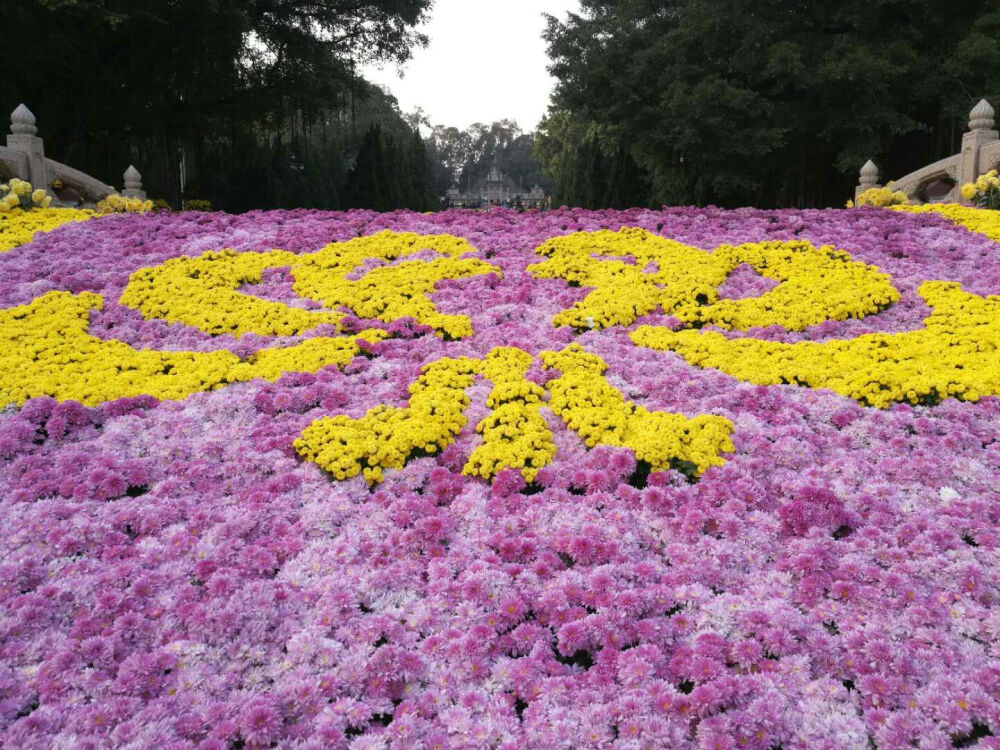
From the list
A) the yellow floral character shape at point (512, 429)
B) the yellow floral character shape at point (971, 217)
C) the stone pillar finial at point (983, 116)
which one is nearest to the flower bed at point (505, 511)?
the yellow floral character shape at point (512, 429)

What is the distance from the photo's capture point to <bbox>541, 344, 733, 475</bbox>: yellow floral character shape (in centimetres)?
419

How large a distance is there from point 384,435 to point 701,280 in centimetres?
427

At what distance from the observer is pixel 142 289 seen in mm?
7512

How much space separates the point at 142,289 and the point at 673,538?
21.2 feet

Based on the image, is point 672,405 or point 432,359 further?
point 432,359

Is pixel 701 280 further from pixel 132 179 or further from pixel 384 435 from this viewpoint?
pixel 132 179

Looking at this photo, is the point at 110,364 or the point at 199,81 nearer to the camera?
the point at 110,364

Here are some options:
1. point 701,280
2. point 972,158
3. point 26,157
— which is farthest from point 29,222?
point 972,158

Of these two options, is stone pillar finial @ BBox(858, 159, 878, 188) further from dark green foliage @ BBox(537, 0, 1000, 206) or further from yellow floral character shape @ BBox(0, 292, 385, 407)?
yellow floral character shape @ BBox(0, 292, 385, 407)

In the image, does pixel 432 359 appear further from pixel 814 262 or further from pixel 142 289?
pixel 814 262

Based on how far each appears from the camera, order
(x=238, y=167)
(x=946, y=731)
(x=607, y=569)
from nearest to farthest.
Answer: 1. (x=946, y=731)
2. (x=607, y=569)
3. (x=238, y=167)

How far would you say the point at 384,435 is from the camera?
4.46 meters

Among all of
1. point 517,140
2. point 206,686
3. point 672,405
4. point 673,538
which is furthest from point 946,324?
point 517,140

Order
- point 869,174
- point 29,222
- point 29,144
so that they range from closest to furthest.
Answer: point 29,222, point 29,144, point 869,174
